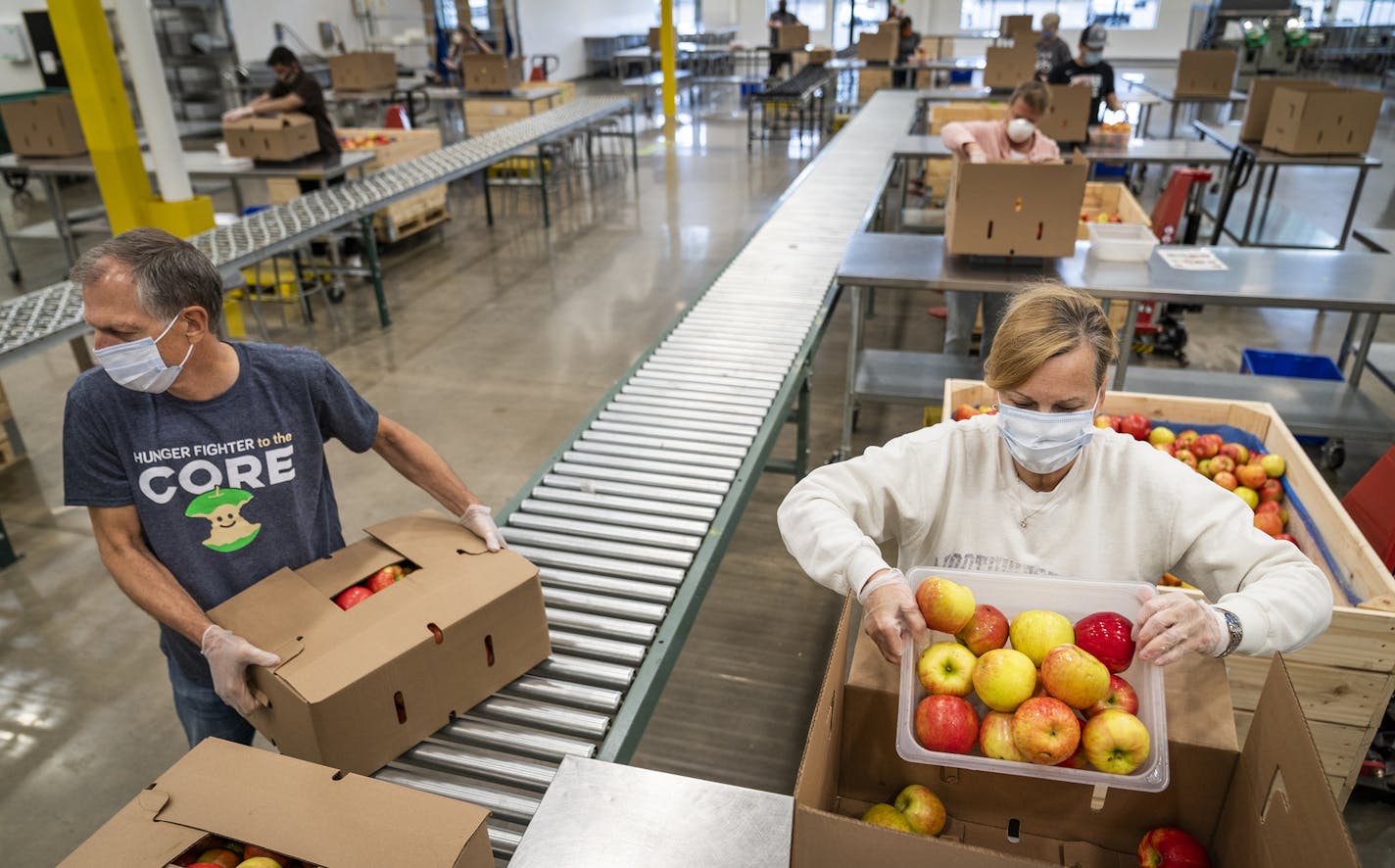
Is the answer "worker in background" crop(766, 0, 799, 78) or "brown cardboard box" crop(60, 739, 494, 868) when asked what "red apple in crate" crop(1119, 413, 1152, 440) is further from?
"worker in background" crop(766, 0, 799, 78)

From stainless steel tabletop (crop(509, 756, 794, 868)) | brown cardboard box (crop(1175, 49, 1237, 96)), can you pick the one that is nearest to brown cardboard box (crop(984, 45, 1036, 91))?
brown cardboard box (crop(1175, 49, 1237, 96))

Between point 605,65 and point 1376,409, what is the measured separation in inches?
824

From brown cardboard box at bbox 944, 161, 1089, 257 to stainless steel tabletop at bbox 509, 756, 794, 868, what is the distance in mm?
3250

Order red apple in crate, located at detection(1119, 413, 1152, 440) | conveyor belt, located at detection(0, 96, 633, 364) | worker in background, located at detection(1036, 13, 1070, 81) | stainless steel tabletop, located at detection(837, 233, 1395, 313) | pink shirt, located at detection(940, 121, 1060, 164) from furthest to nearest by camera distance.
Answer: worker in background, located at detection(1036, 13, 1070, 81) < pink shirt, located at detection(940, 121, 1060, 164) < conveyor belt, located at detection(0, 96, 633, 364) < stainless steel tabletop, located at detection(837, 233, 1395, 313) < red apple in crate, located at detection(1119, 413, 1152, 440)

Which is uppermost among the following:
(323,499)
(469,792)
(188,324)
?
(188,324)

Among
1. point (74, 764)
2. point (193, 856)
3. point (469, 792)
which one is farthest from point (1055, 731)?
point (74, 764)

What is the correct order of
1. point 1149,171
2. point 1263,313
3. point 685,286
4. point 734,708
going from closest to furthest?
point 734,708, point 1263,313, point 685,286, point 1149,171

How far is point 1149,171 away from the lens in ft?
37.3

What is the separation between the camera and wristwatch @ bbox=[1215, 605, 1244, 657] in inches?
52.1

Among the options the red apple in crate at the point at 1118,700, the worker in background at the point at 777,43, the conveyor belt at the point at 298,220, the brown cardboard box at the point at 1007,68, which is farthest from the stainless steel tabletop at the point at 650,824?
the worker in background at the point at 777,43

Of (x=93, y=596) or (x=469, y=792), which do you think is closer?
(x=469, y=792)

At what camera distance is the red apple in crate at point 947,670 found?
1323 millimetres

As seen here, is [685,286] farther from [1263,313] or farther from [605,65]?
[605,65]

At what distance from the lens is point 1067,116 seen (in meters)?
7.38
